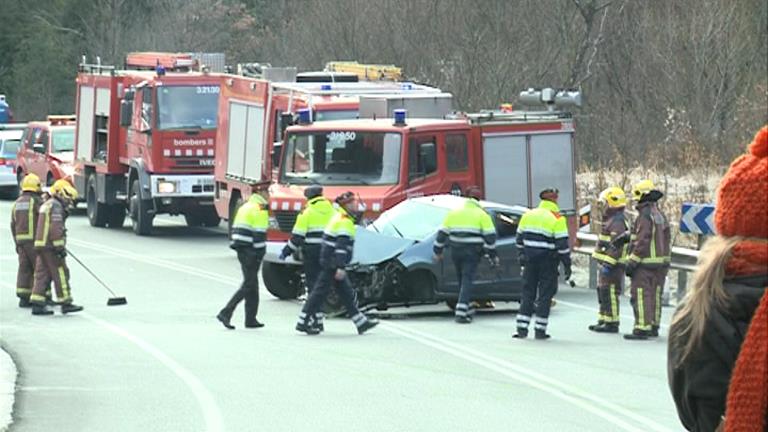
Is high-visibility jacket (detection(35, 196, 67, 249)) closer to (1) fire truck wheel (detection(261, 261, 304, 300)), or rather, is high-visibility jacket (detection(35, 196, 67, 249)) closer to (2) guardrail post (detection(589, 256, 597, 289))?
(1) fire truck wheel (detection(261, 261, 304, 300))

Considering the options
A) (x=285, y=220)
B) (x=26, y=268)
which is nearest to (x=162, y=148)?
(x=285, y=220)

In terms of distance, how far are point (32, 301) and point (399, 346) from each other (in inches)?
213

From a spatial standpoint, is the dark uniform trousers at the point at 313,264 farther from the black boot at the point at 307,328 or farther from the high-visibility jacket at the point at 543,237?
the high-visibility jacket at the point at 543,237

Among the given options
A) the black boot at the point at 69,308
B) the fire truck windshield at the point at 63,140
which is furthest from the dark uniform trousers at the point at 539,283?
the fire truck windshield at the point at 63,140

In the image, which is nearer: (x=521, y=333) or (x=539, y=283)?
(x=521, y=333)

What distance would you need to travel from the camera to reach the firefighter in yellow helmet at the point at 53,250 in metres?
19.1

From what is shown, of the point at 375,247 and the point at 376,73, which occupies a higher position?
the point at 376,73

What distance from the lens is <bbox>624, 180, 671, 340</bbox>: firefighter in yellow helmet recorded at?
1681 centimetres

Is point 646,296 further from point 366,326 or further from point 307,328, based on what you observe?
point 307,328

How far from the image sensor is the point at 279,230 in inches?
858

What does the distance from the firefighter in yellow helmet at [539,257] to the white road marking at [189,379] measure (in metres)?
3.76

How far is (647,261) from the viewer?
1692 centimetres

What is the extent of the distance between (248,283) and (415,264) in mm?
2088

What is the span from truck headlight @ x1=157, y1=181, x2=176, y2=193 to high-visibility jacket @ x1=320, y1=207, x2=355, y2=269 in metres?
13.4
